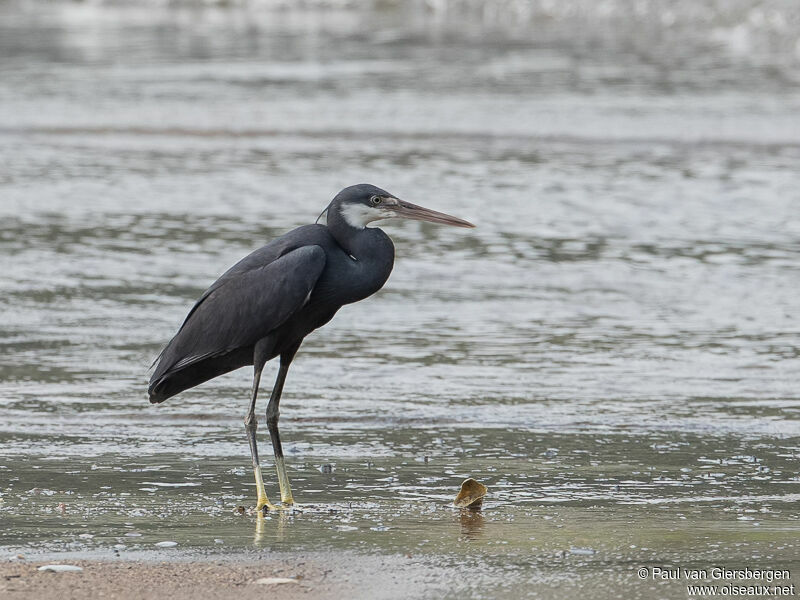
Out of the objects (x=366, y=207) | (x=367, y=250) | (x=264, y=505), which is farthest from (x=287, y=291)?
(x=264, y=505)

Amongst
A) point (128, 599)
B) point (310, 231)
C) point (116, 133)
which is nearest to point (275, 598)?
point (128, 599)

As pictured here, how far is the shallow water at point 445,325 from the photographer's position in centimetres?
618

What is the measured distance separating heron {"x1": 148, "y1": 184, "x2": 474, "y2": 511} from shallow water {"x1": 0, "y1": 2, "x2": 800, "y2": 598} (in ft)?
1.80

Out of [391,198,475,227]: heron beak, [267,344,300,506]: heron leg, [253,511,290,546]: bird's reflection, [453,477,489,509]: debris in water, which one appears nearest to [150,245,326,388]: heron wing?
[267,344,300,506]: heron leg

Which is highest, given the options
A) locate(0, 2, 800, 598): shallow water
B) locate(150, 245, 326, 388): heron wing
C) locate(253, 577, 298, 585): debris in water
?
locate(150, 245, 326, 388): heron wing

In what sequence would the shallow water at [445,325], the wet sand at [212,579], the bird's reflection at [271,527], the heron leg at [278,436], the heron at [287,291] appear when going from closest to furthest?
1. the wet sand at [212,579]
2. the bird's reflection at [271,527]
3. the shallow water at [445,325]
4. the heron at [287,291]
5. the heron leg at [278,436]

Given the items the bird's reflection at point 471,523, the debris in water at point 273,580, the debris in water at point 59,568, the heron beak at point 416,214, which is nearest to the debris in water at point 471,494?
the bird's reflection at point 471,523

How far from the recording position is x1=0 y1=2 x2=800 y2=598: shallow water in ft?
20.3

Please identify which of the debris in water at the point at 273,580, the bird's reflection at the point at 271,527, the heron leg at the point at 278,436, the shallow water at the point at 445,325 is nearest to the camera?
the debris in water at the point at 273,580

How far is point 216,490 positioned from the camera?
6770 mm

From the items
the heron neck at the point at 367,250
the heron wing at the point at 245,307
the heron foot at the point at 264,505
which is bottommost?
the heron foot at the point at 264,505

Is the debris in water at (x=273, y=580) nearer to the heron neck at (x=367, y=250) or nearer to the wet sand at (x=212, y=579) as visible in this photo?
the wet sand at (x=212, y=579)

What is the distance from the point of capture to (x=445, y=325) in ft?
35.0

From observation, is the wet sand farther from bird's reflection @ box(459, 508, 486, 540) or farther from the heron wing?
the heron wing
